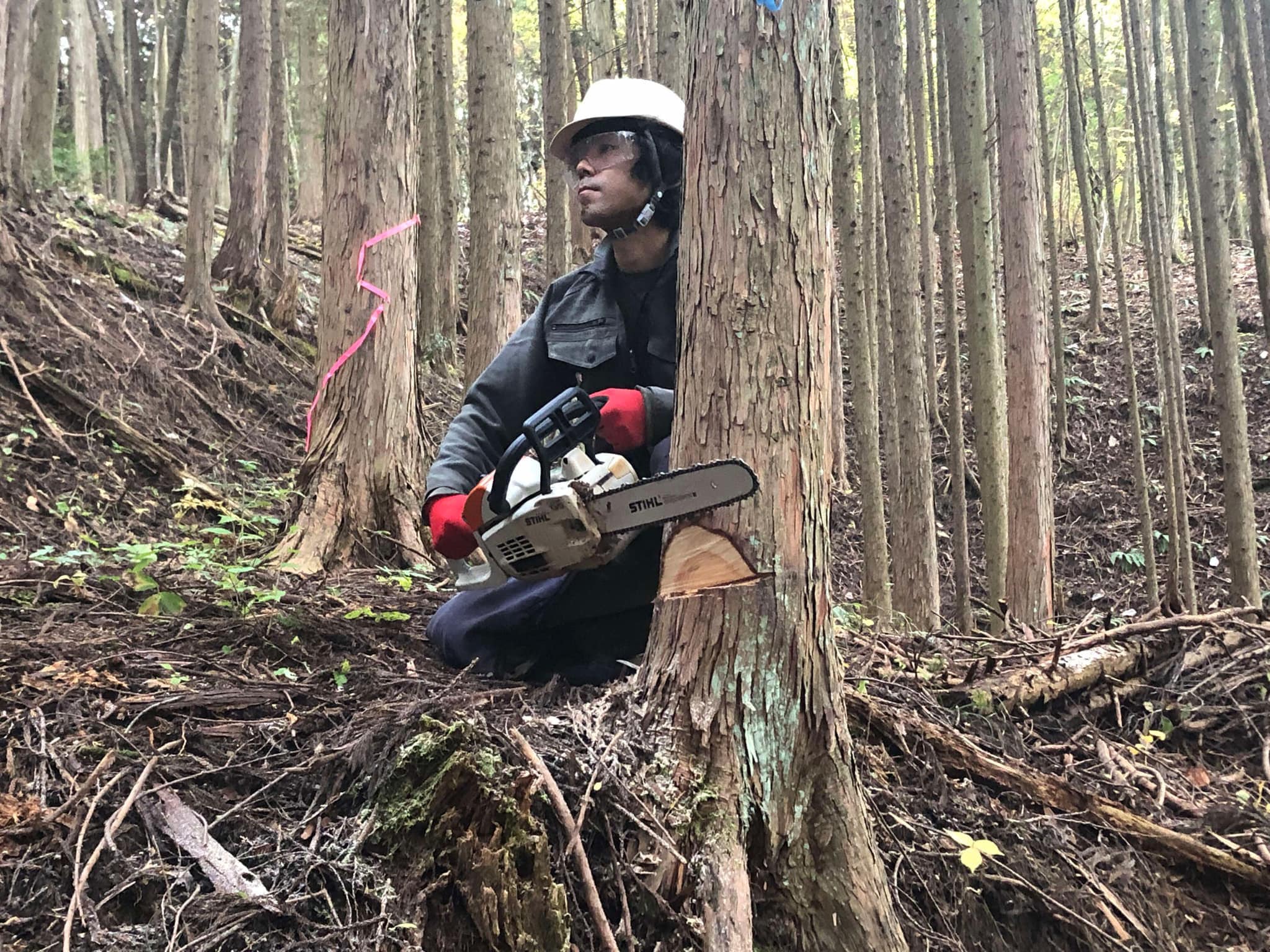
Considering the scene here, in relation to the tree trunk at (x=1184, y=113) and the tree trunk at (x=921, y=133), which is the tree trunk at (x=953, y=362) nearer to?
the tree trunk at (x=921, y=133)

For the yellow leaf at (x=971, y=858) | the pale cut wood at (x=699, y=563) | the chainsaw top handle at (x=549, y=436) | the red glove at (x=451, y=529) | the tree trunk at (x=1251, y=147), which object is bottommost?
the yellow leaf at (x=971, y=858)

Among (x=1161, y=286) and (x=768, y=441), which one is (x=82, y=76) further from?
(x=768, y=441)

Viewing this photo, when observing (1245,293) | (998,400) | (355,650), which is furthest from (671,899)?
(1245,293)

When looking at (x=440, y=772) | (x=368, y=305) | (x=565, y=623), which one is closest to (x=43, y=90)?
(x=368, y=305)

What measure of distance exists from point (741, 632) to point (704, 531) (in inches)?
9.5

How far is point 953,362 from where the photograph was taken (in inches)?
325

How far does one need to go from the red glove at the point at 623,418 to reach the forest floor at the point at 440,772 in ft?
2.39

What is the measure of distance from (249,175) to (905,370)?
670cm

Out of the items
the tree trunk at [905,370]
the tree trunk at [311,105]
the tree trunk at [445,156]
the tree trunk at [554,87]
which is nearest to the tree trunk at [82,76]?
the tree trunk at [311,105]

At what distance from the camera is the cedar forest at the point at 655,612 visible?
5.56 feet

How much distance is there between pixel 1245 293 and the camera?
46.9ft

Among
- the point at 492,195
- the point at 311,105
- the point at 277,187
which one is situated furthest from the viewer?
the point at 311,105

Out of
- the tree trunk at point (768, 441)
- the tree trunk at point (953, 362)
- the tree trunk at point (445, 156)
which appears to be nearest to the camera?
the tree trunk at point (768, 441)

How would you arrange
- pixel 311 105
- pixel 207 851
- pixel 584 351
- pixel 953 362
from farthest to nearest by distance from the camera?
pixel 311 105 → pixel 953 362 → pixel 584 351 → pixel 207 851
